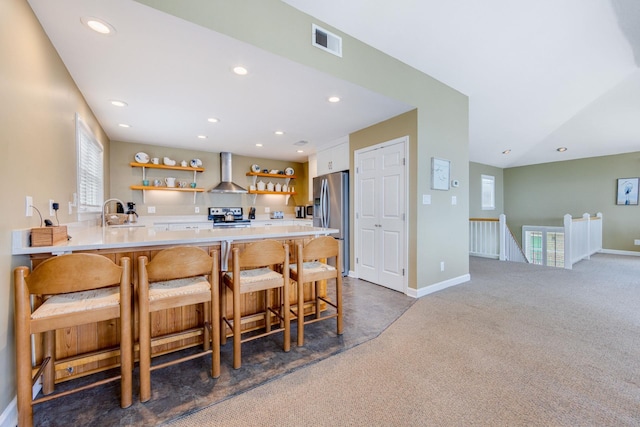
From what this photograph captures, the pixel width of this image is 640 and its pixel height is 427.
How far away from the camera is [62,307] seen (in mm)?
1391

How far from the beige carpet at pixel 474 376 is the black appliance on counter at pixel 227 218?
3512mm

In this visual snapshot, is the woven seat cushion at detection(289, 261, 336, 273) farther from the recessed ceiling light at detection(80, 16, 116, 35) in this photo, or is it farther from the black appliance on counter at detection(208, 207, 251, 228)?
the black appliance on counter at detection(208, 207, 251, 228)

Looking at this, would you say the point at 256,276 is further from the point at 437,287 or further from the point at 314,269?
the point at 437,287

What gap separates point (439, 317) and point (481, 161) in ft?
18.8

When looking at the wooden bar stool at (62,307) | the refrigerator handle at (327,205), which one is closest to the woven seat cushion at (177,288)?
the wooden bar stool at (62,307)

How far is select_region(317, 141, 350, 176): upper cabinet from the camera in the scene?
4.45 m

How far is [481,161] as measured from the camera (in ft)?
22.7

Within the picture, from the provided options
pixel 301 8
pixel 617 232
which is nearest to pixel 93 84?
pixel 301 8

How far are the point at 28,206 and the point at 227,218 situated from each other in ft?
12.0

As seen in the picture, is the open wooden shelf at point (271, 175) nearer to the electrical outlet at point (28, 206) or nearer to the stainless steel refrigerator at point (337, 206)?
the stainless steel refrigerator at point (337, 206)

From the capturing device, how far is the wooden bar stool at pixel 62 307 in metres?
1.27

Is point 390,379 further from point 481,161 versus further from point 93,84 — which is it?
point 481,161


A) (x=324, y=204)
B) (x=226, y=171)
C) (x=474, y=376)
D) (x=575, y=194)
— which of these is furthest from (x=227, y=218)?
(x=575, y=194)

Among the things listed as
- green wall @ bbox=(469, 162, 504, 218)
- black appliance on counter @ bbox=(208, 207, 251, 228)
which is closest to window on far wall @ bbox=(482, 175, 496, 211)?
green wall @ bbox=(469, 162, 504, 218)
